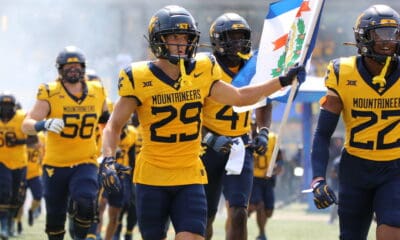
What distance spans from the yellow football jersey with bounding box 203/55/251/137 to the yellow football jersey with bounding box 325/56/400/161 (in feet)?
7.09

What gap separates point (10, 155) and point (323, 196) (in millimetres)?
8120

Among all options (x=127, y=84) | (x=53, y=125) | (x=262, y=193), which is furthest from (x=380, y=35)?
(x=262, y=193)

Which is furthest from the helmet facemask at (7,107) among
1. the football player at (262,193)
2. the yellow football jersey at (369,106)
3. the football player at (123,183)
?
the yellow football jersey at (369,106)

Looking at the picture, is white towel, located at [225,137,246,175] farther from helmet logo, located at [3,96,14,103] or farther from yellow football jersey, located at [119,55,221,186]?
helmet logo, located at [3,96,14,103]

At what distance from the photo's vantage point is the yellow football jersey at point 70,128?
10.8m

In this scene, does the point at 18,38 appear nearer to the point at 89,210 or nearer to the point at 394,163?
the point at 89,210

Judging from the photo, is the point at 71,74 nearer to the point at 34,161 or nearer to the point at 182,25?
the point at 182,25

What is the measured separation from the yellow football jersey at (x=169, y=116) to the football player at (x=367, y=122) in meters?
0.82

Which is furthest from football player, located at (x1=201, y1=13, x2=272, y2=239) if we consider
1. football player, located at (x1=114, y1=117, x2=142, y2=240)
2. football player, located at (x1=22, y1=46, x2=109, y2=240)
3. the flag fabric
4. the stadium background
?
the stadium background

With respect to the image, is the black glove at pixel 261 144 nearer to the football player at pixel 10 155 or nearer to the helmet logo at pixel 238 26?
the helmet logo at pixel 238 26

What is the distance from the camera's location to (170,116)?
7.62 meters

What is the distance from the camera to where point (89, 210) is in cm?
1066

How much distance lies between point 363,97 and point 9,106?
27.5 feet

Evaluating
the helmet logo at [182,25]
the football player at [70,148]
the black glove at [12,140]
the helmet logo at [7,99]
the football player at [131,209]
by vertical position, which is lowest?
the football player at [131,209]
